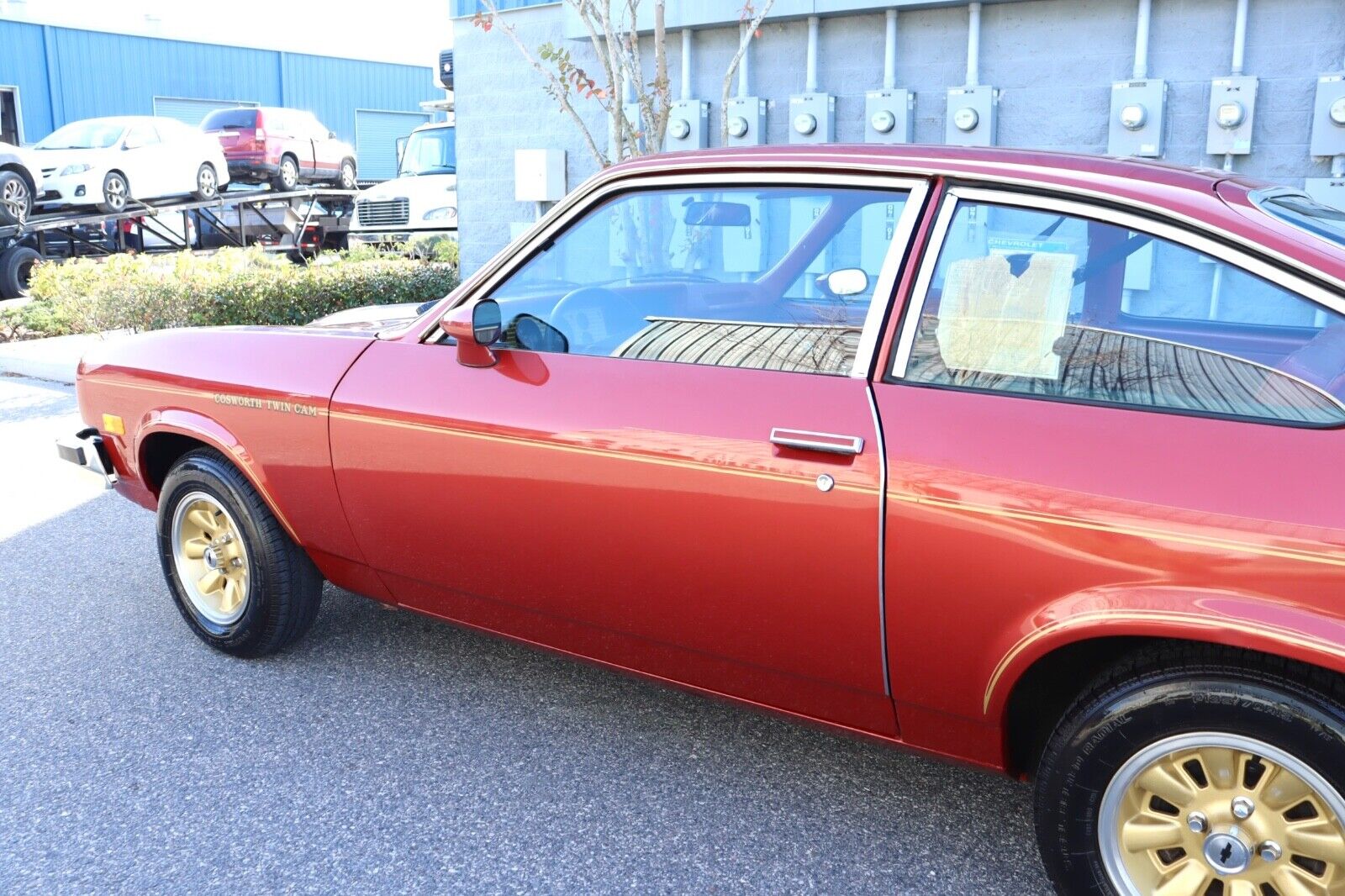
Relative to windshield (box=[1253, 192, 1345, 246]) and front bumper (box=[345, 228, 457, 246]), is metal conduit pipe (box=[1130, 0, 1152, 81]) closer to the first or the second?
windshield (box=[1253, 192, 1345, 246])

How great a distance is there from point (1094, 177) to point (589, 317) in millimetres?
1320

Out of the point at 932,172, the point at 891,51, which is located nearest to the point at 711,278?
the point at 932,172

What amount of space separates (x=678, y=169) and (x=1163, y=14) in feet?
15.7

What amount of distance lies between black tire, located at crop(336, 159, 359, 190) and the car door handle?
21.3 metres

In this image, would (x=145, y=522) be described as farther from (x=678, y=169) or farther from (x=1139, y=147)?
(x=1139, y=147)

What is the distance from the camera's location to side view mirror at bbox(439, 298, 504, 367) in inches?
121

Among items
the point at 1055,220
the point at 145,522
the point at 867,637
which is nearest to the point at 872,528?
the point at 867,637

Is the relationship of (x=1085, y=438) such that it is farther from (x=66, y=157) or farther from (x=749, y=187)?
(x=66, y=157)

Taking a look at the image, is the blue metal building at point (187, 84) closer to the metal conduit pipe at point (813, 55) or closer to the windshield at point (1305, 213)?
the metal conduit pipe at point (813, 55)

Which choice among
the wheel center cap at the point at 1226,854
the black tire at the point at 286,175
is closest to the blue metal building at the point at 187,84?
the black tire at the point at 286,175

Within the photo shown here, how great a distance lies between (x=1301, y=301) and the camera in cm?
222

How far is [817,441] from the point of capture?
2.52 m

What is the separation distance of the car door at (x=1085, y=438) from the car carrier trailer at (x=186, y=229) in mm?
15293

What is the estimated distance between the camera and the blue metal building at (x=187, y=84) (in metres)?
27.6
